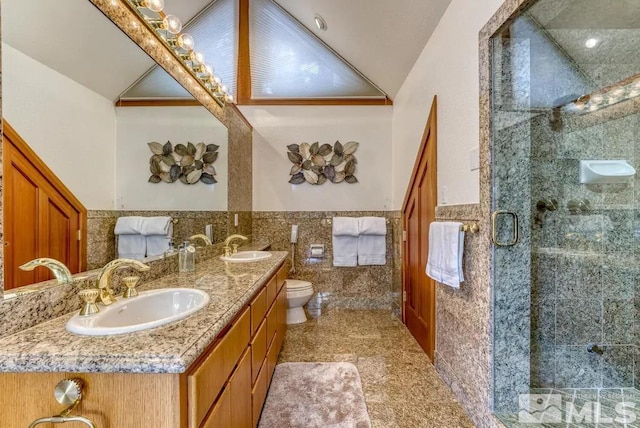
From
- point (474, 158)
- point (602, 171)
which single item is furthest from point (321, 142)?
point (602, 171)

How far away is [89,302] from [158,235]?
27.8 inches

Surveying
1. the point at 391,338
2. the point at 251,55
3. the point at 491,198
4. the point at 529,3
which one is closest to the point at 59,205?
the point at 491,198

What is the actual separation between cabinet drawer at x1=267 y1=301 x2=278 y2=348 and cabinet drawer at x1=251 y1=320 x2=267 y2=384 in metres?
0.09

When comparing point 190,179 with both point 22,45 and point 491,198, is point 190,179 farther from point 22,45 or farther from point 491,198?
point 491,198

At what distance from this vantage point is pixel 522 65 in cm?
145

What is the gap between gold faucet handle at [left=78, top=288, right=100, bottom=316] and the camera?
929 mm

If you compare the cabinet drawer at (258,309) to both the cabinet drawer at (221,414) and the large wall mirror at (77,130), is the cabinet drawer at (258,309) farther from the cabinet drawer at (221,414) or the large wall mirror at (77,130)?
the large wall mirror at (77,130)

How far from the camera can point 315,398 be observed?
5.75 ft

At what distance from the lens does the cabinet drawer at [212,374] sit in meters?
0.75

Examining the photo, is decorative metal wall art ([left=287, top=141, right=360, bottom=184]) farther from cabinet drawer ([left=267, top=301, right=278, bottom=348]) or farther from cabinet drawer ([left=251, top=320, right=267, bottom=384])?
cabinet drawer ([left=251, top=320, right=267, bottom=384])

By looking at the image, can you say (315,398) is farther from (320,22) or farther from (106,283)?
(320,22)

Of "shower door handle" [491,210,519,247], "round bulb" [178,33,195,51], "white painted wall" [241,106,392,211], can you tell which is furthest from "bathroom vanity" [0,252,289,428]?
"white painted wall" [241,106,392,211]

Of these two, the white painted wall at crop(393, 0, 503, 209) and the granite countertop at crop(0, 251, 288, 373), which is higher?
the white painted wall at crop(393, 0, 503, 209)

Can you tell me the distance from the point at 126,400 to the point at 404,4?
2.55 metres
